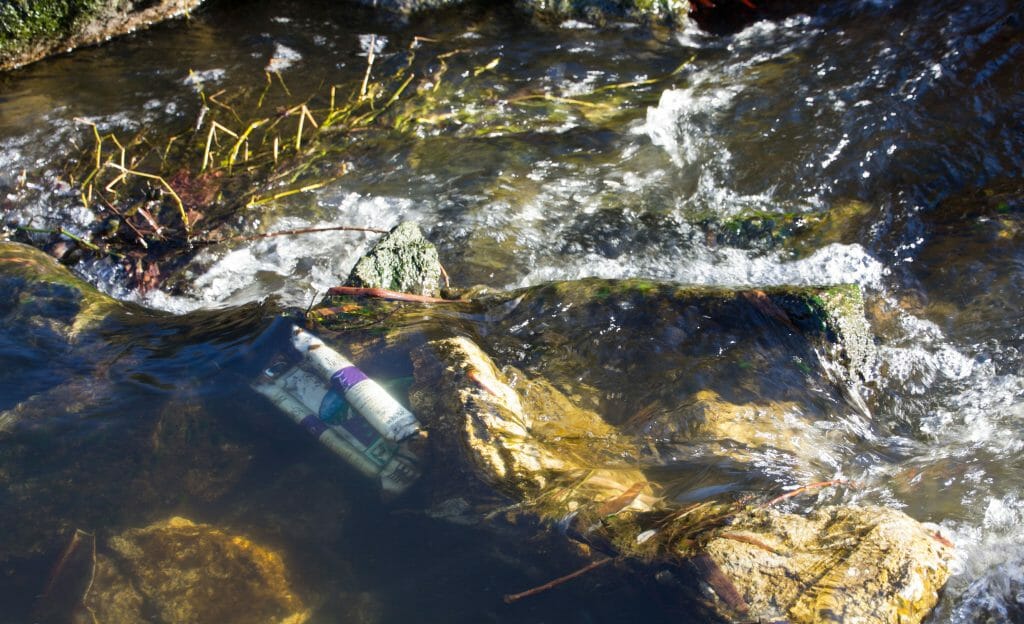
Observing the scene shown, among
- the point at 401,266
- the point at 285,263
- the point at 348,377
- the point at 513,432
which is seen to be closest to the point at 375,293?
the point at 401,266

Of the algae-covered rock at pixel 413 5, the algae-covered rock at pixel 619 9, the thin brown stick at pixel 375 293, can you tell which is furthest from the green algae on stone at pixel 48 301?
the algae-covered rock at pixel 619 9

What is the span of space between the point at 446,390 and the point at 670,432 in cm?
90

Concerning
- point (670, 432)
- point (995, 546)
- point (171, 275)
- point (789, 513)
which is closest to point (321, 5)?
point (171, 275)

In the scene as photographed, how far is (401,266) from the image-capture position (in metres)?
3.73

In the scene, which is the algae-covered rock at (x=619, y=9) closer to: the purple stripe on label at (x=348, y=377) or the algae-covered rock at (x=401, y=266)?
the algae-covered rock at (x=401, y=266)

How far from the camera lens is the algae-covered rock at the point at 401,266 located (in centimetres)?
367

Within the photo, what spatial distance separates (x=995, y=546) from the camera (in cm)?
Answer: 260

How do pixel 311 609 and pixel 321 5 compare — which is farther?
pixel 321 5

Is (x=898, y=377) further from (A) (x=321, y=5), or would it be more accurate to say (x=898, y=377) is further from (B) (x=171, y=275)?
(A) (x=321, y=5)

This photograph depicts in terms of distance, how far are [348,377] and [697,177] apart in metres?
2.74

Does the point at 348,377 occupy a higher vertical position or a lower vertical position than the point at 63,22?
lower

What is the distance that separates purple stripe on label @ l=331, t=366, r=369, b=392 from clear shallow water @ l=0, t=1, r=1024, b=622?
559mm

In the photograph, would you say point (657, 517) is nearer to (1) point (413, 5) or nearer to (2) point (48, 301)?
(2) point (48, 301)

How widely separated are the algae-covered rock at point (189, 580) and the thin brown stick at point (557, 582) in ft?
2.42
